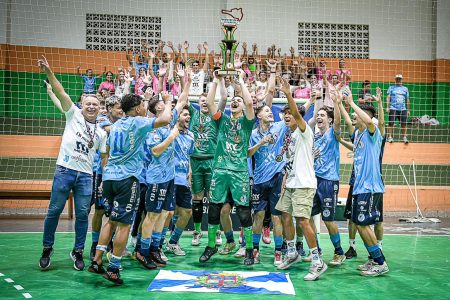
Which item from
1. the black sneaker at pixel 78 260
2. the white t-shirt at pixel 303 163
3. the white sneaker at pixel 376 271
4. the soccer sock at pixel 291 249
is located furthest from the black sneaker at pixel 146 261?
the white sneaker at pixel 376 271

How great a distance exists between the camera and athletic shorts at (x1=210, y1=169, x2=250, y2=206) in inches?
303

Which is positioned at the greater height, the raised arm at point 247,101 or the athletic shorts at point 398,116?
the athletic shorts at point 398,116

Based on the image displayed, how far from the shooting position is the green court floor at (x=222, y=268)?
19.8ft

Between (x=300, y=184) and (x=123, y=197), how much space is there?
2446 millimetres

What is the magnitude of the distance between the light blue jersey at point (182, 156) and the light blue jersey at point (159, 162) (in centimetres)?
56

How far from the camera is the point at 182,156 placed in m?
8.52

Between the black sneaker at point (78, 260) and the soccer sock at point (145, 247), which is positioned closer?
the black sneaker at point (78, 260)

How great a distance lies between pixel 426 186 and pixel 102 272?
1208cm

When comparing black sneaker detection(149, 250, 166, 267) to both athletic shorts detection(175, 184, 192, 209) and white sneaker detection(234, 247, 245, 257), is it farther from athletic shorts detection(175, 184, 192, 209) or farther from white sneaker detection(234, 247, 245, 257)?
white sneaker detection(234, 247, 245, 257)

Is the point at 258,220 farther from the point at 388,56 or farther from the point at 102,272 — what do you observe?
the point at 388,56

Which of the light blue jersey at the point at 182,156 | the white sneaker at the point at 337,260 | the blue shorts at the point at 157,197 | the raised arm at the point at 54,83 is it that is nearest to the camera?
the raised arm at the point at 54,83

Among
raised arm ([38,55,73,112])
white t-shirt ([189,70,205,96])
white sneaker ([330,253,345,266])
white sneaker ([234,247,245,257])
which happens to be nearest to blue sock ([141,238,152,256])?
white sneaker ([234,247,245,257])

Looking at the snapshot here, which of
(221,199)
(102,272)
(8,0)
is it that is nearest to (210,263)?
(221,199)

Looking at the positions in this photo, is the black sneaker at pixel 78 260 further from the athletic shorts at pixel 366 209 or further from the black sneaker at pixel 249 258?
the athletic shorts at pixel 366 209
